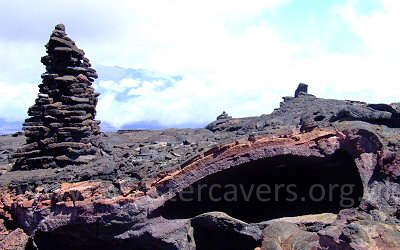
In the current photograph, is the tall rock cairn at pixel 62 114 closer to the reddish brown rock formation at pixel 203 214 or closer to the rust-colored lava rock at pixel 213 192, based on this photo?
A: the rust-colored lava rock at pixel 213 192

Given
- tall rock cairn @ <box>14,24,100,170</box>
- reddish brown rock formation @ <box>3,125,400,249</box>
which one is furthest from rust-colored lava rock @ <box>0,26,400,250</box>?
tall rock cairn @ <box>14,24,100,170</box>

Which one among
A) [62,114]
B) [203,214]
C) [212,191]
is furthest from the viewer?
[62,114]

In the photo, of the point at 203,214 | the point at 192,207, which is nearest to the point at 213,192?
the point at 192,207

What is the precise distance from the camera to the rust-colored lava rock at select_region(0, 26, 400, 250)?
6.08 meters

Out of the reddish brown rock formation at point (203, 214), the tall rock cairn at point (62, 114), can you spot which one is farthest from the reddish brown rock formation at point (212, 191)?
the tall rock cairn at point (62, 114)

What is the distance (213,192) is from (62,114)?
3.55m

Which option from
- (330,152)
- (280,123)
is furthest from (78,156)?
(330,152)

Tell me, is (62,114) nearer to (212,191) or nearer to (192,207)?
(192,207)

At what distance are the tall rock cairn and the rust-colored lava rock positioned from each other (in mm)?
1187

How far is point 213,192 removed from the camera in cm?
716

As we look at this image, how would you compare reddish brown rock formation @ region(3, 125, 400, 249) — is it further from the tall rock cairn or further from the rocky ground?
the tall rock cairn

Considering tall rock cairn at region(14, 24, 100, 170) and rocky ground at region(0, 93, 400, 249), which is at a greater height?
tall rock cairn at region(14, 24, 100, 170)

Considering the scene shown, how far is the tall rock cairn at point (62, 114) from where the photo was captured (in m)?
8.57

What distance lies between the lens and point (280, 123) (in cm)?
830
